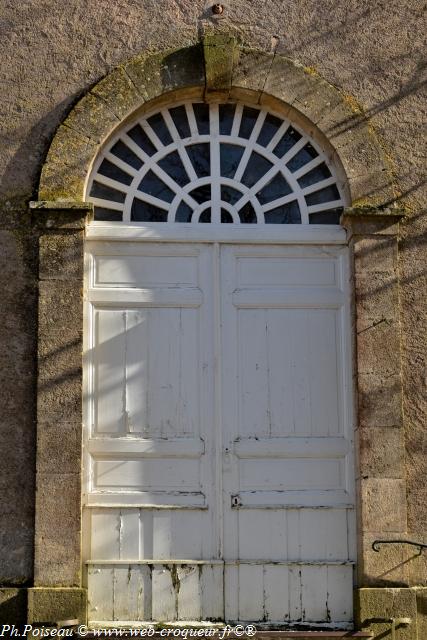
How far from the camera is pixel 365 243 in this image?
8.46 meters

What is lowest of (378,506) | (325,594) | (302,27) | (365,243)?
(325,594)

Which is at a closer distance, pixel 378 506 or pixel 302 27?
pixel 378 506

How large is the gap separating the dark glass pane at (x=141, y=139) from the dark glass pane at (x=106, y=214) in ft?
1.90

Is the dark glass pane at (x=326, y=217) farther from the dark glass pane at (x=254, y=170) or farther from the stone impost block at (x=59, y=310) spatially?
the stone impost block at (x=59, y=310)

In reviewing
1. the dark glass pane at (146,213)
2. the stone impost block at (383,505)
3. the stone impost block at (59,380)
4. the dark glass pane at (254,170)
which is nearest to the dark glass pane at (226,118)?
the dark glass pane at (254,170)

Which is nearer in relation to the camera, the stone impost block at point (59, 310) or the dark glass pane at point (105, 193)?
the stone impost block at point (59, 310)

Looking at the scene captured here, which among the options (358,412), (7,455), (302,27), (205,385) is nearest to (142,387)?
(205,385)

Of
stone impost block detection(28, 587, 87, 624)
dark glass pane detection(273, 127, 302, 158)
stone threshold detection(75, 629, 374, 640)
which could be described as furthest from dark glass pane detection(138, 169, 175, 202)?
stone threshold detection(75, 629, 374, 640)

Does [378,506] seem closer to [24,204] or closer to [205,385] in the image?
[205,385]

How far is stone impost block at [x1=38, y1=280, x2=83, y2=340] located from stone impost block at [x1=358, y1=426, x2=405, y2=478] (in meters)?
2.34

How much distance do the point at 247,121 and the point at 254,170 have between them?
441 millimetres

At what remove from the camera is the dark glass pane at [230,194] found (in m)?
8.70

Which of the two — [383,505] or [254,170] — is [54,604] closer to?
[383,505]

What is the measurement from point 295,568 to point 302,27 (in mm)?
4363
